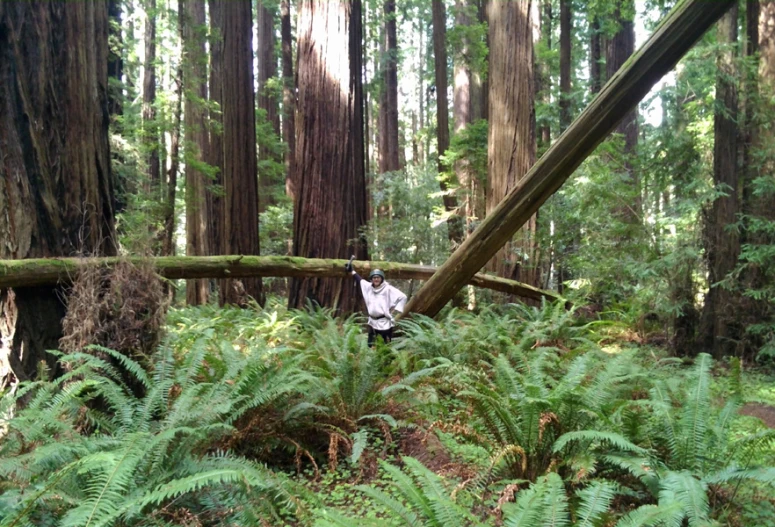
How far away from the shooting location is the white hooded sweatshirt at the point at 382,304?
6585 millimetres

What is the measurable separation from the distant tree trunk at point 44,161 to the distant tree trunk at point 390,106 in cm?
1914

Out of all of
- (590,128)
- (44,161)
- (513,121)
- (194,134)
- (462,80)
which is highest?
(462,80)

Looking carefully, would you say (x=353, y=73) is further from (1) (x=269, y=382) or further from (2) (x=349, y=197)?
(1) (x=269, y=382)

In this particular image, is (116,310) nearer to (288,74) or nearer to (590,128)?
(590,128)

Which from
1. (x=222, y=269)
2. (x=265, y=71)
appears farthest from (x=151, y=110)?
(x=222, y=269)

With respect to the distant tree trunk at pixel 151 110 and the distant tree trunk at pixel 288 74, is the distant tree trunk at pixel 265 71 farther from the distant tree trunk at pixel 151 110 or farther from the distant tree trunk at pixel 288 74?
the distant tree trunk at pixel 151 110

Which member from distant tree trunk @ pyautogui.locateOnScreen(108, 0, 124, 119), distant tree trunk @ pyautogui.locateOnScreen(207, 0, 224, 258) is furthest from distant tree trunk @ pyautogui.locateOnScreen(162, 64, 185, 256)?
distant tree trunk @ pyautogui.locateOnScreen(108, 0, 124, 119)

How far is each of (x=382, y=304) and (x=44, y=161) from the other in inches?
155

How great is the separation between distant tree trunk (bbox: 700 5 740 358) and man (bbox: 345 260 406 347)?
5.06 meters

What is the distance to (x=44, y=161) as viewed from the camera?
13.1 feet

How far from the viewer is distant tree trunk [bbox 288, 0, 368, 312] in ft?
27.2

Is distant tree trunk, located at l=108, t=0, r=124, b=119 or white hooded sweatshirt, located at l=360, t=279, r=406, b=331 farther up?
distant tree trunk, located at l=108, t=0, r=124, b=119

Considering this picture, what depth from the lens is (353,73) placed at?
28.5 feet

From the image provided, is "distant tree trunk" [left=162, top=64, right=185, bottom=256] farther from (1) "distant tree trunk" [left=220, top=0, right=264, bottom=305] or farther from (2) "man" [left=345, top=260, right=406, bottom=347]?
(2) "man" [left=345, top=260, right=406, bottom=347]
